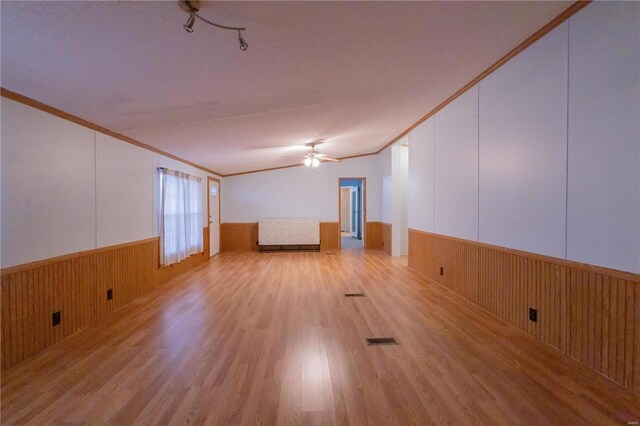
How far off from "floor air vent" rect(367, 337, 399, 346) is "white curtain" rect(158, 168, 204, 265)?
3672 mm

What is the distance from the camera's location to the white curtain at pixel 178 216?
463 cm

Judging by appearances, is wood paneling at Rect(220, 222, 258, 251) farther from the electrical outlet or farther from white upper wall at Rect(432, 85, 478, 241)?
the electrical outlet

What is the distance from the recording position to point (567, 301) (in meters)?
2.25

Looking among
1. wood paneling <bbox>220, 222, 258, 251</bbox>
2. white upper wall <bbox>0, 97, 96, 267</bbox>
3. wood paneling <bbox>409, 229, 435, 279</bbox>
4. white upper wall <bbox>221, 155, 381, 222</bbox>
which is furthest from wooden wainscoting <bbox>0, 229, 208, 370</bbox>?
wood paneling <bbox>409, 229, 435, 279</bbox>

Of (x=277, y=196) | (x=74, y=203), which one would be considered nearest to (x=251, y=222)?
(x=277, y=196)

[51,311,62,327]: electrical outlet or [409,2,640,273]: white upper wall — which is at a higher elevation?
[409,2,640,273]: white upper wall

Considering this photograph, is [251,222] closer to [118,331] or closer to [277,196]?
[277,196]

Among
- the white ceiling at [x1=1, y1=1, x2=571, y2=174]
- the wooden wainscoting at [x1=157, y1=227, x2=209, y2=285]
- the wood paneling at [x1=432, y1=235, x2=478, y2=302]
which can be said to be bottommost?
the wooden wainscoting at [x1=157, y1=227, x2=209, y2=285]

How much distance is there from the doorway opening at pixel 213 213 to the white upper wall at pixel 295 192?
0.39m

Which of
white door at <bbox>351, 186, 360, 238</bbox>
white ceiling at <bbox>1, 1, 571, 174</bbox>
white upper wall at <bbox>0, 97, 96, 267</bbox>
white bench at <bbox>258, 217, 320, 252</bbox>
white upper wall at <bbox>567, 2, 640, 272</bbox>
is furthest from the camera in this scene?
white door at <bbox>351, 186, 360, 238</bbox>

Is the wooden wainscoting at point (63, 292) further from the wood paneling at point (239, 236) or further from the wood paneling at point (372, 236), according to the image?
the wood paneling at point (372, 236)

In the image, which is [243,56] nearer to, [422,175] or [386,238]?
[422,175]

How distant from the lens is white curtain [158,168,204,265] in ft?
15.2

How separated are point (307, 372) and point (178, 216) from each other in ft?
13.3
